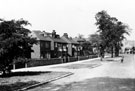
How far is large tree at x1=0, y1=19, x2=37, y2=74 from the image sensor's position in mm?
20505

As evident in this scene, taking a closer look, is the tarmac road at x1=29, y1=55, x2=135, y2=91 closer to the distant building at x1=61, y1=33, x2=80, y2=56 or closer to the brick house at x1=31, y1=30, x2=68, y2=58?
the brick house at x1=31, y1=30, x2=68, y2=58

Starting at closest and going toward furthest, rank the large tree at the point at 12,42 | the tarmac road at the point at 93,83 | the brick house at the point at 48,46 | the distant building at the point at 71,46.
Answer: the tarmac road at the point at 93,83 < the large tree at the point at 12,42 < the brick house at the point at 48,46 < the distant building at the point at 71,46

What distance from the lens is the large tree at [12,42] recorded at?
2050cm

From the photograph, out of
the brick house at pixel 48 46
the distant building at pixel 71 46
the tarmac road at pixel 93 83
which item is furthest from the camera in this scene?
the distant building at pixel 71 46

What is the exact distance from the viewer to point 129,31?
3944 inches

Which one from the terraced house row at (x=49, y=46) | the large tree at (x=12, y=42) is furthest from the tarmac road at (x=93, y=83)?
the terraced house row at (x=49, y=46)

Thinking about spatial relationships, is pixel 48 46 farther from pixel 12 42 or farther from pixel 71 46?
pixel 12 42

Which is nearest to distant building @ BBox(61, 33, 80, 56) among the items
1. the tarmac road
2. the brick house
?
the brick house

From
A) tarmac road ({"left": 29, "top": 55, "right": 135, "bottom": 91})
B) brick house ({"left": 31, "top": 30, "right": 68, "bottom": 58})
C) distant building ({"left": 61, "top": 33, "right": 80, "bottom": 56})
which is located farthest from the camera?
distant building ({"left": 61, "top": 33, "right": 80, "bottom": 56})

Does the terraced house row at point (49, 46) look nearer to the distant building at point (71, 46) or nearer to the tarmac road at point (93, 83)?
the distant building at point (71, 46)

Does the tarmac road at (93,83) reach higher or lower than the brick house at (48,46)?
lower

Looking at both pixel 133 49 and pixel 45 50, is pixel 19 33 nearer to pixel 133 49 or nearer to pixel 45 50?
pixel 45 50

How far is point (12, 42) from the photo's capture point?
68.1 ft

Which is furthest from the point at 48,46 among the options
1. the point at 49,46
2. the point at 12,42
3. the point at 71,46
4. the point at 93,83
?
the point at 93,83
